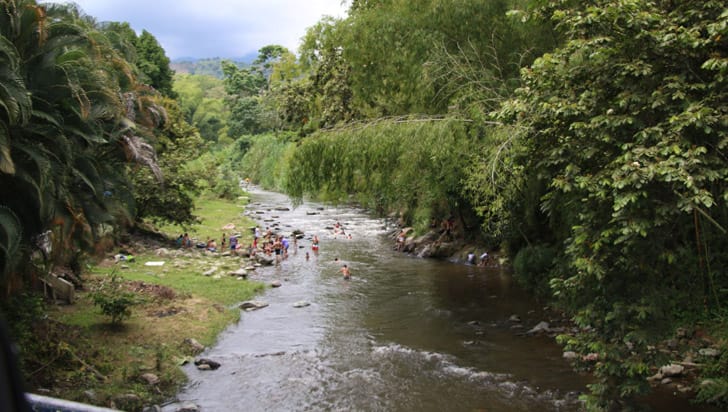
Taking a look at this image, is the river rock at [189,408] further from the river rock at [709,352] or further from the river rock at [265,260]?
the river rock at [265,260]

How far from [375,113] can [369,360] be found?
7974mm

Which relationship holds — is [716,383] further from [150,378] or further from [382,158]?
[150,378]

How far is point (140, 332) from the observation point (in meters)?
13.6

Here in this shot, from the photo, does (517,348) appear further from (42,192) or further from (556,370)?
(42,192)

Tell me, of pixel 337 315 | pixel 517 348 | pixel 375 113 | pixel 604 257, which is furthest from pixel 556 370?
pixel 375 113

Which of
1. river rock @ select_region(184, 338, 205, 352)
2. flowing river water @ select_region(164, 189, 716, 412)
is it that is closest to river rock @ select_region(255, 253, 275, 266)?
flowing river water @ select_region(164, 189, 716, 412)

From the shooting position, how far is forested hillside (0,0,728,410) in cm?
748

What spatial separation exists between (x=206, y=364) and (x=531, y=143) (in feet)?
25.9

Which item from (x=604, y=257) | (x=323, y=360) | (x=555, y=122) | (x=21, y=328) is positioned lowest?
(x=323, y=360)

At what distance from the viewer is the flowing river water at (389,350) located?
10750 millimetres

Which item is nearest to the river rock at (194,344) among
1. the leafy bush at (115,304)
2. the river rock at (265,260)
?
the leafy bush at (115,304)

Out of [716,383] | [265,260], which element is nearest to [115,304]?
[265,260]

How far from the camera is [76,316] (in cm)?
1359

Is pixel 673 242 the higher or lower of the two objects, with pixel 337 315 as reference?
higher
